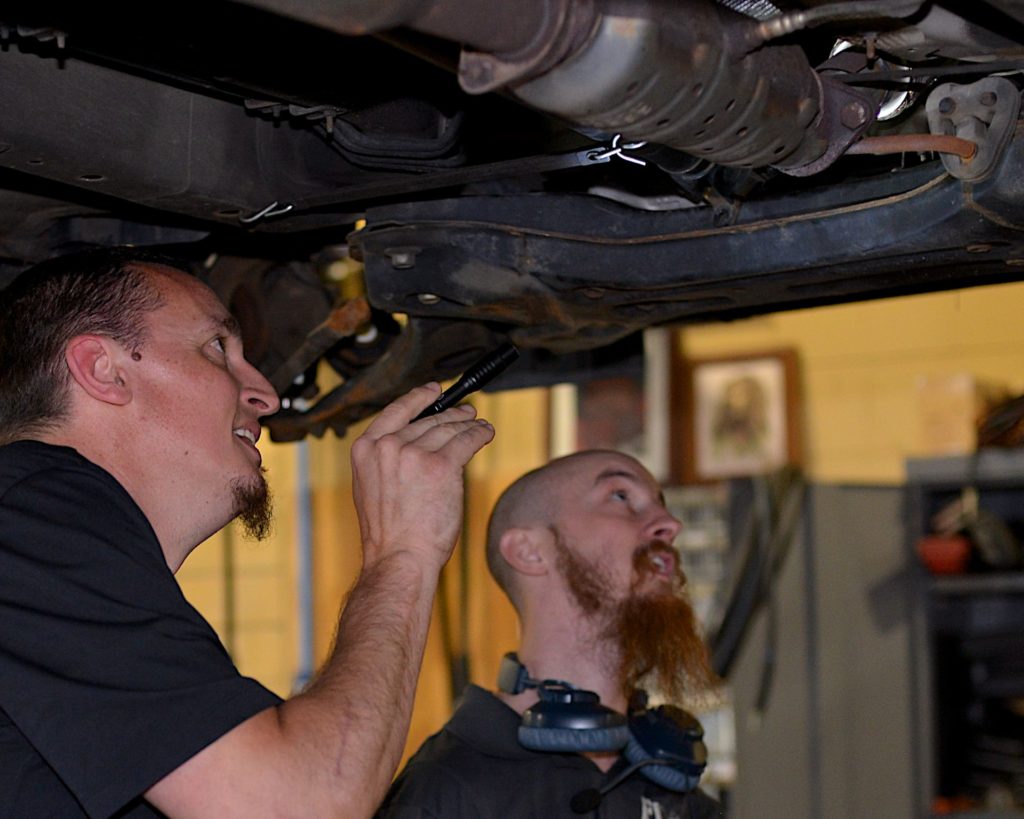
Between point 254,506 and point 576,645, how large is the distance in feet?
3.25

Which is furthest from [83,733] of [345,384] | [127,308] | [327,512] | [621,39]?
[327,512]

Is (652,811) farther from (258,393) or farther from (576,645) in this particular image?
(258,393)

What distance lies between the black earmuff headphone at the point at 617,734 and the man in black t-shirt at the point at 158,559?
636mm

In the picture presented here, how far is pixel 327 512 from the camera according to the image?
15.7 feet

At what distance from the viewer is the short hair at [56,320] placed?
1.49 metres

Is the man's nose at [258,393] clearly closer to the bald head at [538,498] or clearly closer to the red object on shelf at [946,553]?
the bald head at [538,498]

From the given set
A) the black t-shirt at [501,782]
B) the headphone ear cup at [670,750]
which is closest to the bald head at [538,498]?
the black t-shirt at [501,782]

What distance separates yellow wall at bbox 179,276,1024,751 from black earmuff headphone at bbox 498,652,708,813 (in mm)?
2258

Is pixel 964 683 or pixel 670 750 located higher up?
pixel 670 750

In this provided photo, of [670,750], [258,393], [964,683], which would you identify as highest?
[258,393]

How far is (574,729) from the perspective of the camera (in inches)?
81.6

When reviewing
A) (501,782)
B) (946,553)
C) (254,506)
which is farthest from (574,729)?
(946,553)

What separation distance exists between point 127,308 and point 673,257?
62 cm

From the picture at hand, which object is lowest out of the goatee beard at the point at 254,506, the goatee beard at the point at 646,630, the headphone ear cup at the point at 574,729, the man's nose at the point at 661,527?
the headphone ear cup at the point at 574,729
